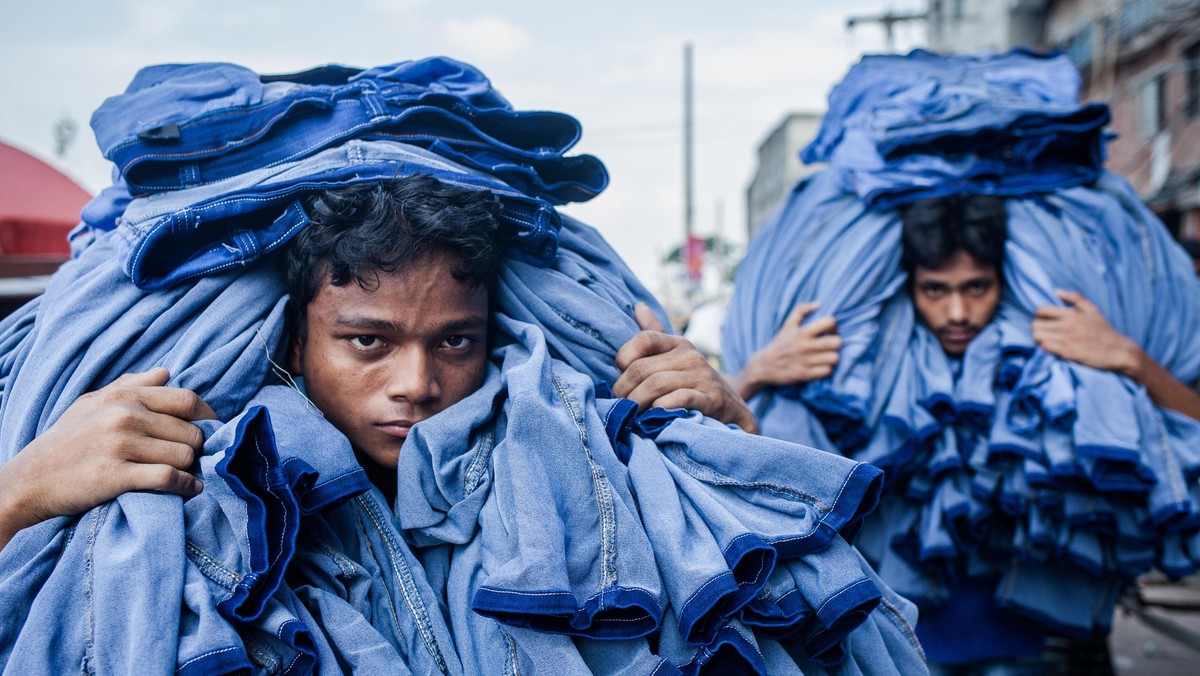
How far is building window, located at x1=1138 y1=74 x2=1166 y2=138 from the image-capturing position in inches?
604

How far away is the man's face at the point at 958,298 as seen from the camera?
9.90 feet

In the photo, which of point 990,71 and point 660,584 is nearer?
point 660,584

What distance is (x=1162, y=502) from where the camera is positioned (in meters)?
2.66

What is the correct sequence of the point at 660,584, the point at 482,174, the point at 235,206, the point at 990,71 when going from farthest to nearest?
1. the point at 990,71
2. the point at 482,174
3. the point at 235,206
4. the point at 660,584

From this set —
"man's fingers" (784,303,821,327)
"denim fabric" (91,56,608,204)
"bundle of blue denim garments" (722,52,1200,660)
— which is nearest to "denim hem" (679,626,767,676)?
"denim fabric" (91,56,608,204)

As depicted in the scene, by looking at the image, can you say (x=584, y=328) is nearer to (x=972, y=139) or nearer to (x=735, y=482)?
(x=735, y=482)

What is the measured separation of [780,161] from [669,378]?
34.5 meters

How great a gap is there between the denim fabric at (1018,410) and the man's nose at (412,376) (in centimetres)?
159

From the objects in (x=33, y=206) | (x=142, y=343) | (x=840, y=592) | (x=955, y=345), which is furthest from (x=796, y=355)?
(x=33, y=206)

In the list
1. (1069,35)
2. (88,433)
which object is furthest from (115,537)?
(1069,35)

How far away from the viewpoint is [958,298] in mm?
3031

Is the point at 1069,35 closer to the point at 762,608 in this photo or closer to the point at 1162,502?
the point at 1162,502

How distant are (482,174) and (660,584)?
0.87m

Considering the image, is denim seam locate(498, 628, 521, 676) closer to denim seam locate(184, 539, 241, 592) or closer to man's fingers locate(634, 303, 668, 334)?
denim seam locate(184, 539, 241, 592)
